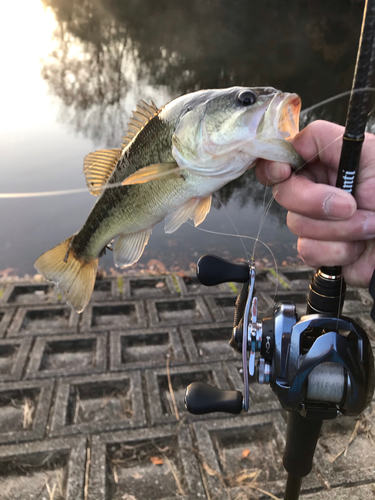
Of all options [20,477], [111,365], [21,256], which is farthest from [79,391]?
[21,256]

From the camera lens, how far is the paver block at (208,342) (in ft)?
8.64

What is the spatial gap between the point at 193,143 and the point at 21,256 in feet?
14.8

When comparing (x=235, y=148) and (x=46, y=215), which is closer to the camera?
(x=235, y=148)

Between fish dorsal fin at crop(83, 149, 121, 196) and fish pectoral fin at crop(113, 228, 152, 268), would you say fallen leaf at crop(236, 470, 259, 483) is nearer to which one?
fish pectoral fin at crop(113, 228, 152, 268)

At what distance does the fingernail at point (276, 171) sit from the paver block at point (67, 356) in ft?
6.25

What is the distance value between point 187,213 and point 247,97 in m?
0.41

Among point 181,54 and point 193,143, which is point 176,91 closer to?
point 181,54

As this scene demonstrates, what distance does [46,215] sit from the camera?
5.90 meters

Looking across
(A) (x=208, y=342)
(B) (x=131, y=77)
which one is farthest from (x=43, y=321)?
(B) (x=131, y=77)

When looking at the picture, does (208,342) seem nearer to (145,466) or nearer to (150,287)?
(150,287)

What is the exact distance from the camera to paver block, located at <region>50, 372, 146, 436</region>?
2.09 metres

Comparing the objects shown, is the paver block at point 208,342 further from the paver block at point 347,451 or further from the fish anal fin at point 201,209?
the fish anal fin at point 201,209

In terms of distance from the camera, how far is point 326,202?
1.09 meters

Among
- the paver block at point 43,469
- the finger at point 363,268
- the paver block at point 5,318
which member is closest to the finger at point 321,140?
the finger at point 363,268
